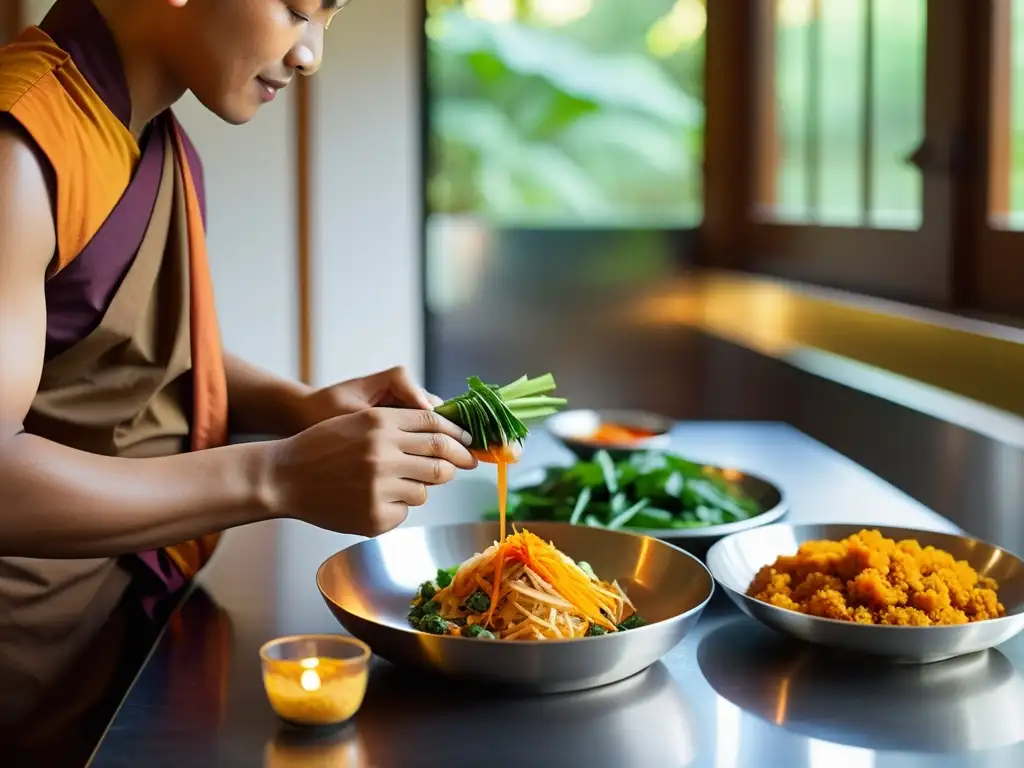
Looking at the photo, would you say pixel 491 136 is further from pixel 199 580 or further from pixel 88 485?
pixel 88 485

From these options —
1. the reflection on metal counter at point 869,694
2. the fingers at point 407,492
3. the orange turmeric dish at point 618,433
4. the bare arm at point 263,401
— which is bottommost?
the reflection on metal counter at point 869,694

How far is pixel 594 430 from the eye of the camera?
2211 mm

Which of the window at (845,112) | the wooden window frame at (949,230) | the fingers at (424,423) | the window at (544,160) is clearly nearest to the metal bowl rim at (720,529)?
the fingers at (424,423)

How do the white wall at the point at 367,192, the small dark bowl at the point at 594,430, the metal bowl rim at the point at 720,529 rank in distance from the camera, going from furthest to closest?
1. the white wall at the point at 367,192
2. the small dark bowl at the point at 594,430
3. the metal bowl rim at the point at 720,529

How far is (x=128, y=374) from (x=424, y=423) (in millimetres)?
387

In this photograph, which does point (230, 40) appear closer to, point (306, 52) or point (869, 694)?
point (306, 52)

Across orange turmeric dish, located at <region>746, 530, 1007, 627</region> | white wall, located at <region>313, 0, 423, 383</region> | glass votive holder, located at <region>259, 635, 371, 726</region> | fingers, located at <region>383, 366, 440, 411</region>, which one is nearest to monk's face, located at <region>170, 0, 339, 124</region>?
fingers, located at <region>383, 366, 440, 411</region>

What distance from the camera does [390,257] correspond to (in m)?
3.23

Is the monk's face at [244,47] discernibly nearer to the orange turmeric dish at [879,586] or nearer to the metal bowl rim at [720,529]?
the metal bowl rim at [720,529]

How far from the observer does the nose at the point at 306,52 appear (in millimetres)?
1304

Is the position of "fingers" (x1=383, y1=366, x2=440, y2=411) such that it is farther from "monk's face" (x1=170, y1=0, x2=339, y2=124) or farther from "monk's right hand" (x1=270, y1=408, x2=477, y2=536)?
"monk's face" (x1=170, y1=0, x2=339, y2=124)

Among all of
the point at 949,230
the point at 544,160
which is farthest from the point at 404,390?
the point at 544,160

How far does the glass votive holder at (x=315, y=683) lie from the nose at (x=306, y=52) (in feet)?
2.07

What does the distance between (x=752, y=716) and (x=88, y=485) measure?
634mm
